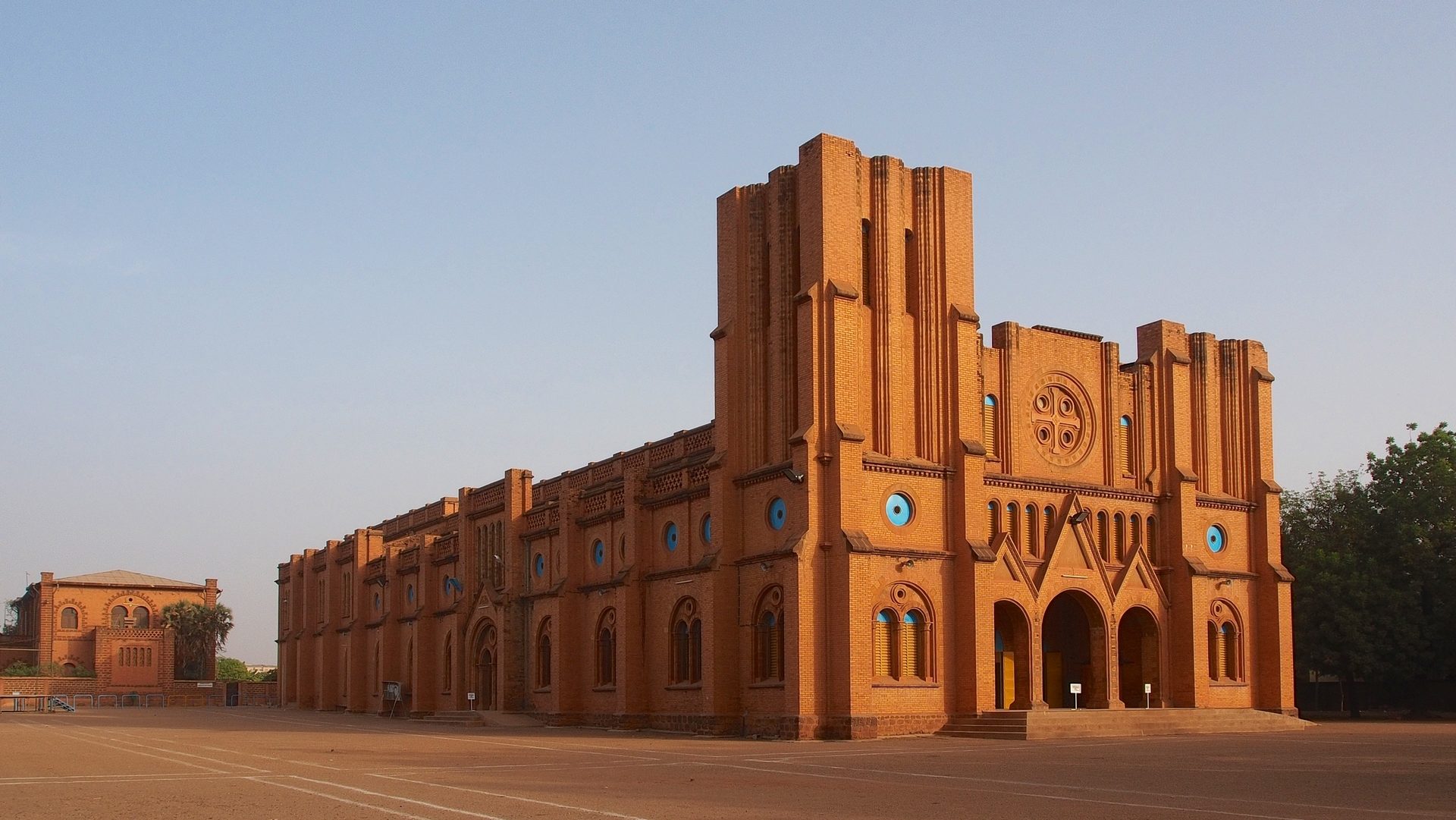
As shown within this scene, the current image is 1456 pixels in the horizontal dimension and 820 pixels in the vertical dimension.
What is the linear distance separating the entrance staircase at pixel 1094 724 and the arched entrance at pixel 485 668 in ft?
75.1

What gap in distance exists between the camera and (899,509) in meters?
39.4

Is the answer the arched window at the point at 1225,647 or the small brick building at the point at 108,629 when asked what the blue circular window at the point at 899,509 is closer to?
the arched window at the point at 1225,647

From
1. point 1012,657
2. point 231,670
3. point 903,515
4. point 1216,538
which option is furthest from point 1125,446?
point 231,670

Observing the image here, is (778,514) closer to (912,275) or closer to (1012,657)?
(912,275)

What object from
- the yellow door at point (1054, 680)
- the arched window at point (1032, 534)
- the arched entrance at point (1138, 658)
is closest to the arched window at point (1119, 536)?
the arched entrance at point (1138, 658)

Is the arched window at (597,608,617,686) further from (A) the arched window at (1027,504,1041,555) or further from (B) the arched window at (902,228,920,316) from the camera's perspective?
(B) the arched window at (902,228,920,316)

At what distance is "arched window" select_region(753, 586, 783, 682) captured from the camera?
130ft

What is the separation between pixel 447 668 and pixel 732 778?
4067cm

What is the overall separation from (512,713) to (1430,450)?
118ft

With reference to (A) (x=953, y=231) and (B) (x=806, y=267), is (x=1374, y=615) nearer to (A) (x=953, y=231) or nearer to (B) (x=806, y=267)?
(A) (x=953, y=231)

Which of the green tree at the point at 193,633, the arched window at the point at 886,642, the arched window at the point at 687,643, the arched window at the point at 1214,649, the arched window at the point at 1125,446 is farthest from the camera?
the green tree at the point at 193,633

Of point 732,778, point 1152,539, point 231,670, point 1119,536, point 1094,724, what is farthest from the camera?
point 231,670

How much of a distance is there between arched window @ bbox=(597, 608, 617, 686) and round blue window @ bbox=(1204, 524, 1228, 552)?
64.8ft

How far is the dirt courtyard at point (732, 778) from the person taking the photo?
17.2 m
